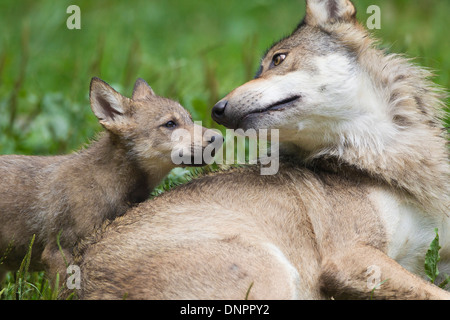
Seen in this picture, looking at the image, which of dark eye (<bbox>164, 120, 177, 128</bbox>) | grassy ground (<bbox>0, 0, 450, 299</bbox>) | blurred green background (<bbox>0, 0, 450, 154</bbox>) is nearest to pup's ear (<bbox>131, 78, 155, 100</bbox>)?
dark eye (<bbox>164, 120, 177, 128</bbox>)

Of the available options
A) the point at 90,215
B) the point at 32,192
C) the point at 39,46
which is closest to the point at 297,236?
the point at 90,215

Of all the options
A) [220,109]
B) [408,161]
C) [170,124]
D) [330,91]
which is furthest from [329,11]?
[170,124]

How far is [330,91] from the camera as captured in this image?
4.71 metres

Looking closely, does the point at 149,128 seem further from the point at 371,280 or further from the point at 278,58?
the point at 371,280

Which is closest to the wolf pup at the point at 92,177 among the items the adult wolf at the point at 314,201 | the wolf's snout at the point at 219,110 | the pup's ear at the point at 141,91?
the pup's ear at the point at 141,91

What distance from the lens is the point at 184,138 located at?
210 inches

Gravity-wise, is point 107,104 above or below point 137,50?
below

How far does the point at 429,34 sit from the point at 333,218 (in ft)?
25.5

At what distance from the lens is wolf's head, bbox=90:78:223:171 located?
17.4 feet

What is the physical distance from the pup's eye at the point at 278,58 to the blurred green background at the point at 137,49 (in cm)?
220

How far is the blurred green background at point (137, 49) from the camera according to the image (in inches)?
300

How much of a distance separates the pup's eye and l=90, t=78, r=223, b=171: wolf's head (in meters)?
0.71

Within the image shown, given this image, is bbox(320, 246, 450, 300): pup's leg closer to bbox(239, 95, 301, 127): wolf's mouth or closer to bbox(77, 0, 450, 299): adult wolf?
bbox(77, 0, 450, 299): adult wolf

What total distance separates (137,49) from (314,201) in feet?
14.7
